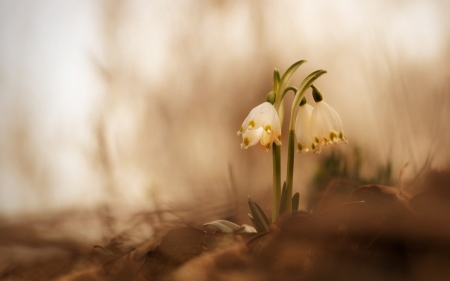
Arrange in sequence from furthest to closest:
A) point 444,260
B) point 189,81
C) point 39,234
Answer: point 189,81 < point 39,234 < point 444,260

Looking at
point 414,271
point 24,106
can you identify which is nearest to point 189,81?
point 24,106

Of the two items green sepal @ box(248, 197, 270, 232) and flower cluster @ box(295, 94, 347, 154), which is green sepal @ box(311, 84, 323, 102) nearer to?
flower cluster @ box(295, 94, 347, 154)

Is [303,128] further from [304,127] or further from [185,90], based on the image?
[185,90]

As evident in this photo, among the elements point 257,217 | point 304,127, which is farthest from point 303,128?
point 257,217

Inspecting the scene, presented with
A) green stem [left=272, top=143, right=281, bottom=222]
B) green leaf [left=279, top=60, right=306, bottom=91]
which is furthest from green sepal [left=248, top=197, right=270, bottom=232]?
green leaf [left=279, top=60, right=306, bottom=91]

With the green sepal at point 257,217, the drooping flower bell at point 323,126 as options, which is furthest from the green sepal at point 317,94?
the green sepal at point 257,217

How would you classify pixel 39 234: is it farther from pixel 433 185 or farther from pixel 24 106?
pixel 433 185

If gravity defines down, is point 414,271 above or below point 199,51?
below
